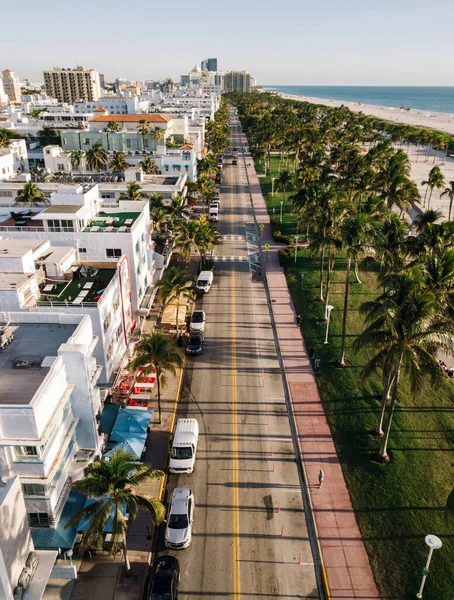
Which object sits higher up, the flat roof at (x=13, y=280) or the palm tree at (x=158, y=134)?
the palm tree at (x=158, y=134)

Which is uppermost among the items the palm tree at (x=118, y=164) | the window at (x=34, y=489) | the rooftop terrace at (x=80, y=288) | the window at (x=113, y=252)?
the palm tree at (x=118, y=164)

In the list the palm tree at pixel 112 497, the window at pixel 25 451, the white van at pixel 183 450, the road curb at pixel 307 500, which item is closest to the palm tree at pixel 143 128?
the road curb at pixel 307 500

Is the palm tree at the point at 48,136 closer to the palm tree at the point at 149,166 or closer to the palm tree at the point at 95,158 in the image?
the palm tree at the point at 95,158

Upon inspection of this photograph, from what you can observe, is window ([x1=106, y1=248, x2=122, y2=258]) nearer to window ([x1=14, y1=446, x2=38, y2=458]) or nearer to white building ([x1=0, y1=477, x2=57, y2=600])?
window ([x1=14, y1=446, x2=38, y2=458])

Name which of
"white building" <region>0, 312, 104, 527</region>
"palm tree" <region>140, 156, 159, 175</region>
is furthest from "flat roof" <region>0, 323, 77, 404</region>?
"palm tree" <region>140, 156, 159, 175</region>

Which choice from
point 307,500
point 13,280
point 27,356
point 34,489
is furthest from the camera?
point 13,280

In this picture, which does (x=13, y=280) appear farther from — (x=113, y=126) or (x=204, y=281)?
(x=113, y=126)

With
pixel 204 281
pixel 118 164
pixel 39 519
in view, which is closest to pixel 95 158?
pixel 118 164

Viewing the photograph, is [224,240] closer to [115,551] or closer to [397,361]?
[397,361]

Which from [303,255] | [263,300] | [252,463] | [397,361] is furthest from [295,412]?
[303,255]
